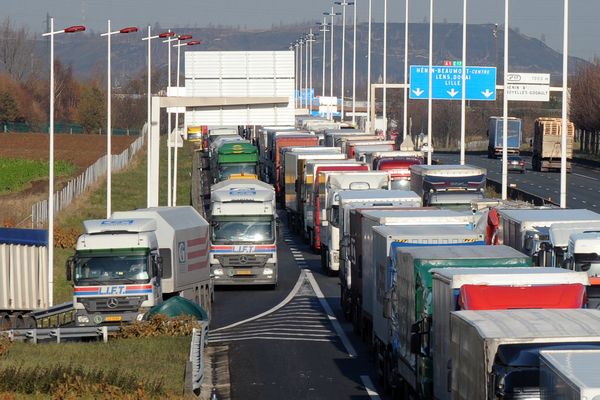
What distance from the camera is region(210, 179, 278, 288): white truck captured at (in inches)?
1571

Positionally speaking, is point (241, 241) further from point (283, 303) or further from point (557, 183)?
point (557, 183)

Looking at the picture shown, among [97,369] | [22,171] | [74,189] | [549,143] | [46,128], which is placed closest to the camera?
[97,369]

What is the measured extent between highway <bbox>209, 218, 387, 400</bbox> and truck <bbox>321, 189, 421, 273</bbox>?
0.77 meters

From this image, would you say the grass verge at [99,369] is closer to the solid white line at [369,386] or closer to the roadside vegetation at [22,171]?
the solid white line at [369,386]

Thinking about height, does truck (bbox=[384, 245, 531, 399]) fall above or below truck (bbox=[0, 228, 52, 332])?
above

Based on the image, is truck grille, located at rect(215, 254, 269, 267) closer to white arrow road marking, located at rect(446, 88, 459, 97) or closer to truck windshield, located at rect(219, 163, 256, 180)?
truck windshield, located at rect(219, 163, 256, 180)

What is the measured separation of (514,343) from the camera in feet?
45.4

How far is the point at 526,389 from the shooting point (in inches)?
535

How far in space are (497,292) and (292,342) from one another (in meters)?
13.6

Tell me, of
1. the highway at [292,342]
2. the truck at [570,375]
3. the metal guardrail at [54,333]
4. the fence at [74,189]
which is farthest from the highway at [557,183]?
the truck at [570,375]

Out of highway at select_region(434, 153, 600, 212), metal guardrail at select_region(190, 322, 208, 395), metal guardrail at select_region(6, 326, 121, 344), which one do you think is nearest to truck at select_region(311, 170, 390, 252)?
metal guardrail at select_region(6, 326, 121, 344)

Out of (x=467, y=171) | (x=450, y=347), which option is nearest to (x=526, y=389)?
(x=450, y=347)

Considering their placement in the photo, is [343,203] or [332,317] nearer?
[332,317]

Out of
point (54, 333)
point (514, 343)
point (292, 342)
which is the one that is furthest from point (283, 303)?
point (514, 343)
